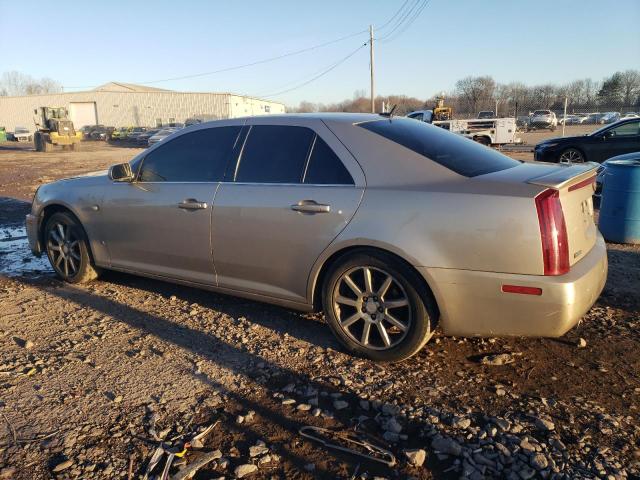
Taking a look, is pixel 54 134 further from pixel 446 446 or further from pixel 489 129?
pixel 446 446

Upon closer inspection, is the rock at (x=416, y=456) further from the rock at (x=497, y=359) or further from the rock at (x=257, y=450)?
the rock at (x=497, y=359)

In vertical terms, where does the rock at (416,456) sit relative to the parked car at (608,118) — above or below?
below

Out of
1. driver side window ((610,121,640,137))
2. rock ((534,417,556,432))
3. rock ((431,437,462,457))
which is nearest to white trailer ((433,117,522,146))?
driver side window ((610,121,640,137))

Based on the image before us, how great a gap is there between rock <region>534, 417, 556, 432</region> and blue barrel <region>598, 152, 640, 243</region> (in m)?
4.34

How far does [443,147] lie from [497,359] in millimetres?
1482

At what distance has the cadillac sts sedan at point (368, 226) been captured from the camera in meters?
2.87

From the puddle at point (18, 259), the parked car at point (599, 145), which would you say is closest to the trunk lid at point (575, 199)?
the puddle at point (18, 259)

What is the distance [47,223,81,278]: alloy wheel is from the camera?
512cm

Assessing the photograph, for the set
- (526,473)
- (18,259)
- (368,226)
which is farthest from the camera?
(18,259)

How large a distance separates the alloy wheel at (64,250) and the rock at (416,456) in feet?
13.0

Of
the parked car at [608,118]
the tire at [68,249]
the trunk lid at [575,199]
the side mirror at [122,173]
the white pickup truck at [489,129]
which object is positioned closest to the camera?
the trunk lid at [575,199]

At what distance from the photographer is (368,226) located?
3.21 metres

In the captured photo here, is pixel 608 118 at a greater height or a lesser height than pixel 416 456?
greater

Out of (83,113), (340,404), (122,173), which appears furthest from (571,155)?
(83,113)
